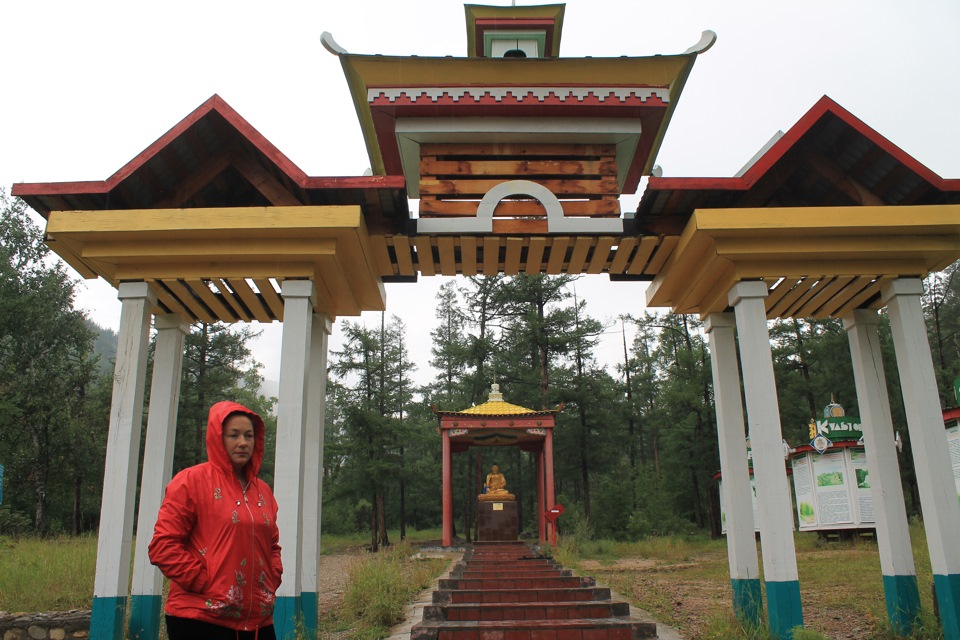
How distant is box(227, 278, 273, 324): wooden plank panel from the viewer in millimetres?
6945

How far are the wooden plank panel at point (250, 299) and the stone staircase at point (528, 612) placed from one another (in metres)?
3.80

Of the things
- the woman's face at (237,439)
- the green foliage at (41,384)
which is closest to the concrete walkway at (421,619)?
the woman's face at (237,439)

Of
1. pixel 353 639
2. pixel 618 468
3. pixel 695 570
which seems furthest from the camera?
pixel 618 468

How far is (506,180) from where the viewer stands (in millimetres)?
6969

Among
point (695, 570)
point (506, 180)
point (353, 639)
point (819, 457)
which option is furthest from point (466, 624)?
point (819, 457)

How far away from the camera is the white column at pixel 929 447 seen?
6.11 metres

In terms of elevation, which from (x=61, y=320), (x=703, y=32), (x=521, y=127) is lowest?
(x=521, y=127)

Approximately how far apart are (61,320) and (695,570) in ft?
79.2

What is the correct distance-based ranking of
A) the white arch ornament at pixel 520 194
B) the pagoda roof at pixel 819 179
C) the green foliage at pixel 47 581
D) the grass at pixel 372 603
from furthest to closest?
the green foliage at pixel 47 581, the grass at pixel 372 603, the white arch ornament at pixel 520 194, the pagoda roof at pixel 819 179

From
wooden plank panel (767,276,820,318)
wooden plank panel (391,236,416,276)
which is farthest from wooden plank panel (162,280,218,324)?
wooden plank panel (767,276,820,318)

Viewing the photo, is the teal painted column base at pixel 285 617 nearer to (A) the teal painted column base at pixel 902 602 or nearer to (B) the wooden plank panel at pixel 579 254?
(B) the wooden plank panel at pixel 579 254

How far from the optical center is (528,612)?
300 inches

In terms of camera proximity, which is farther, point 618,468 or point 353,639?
point 618,468

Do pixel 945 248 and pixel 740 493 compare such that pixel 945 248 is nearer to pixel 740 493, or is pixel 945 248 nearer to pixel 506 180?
pixel 740 493
